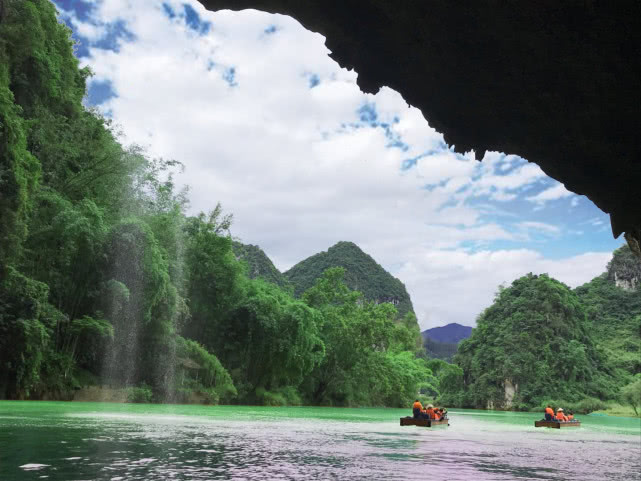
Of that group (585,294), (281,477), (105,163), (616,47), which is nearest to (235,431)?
(281,477)

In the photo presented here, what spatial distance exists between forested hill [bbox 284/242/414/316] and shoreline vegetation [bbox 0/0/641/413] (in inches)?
1639

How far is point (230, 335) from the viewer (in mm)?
29500

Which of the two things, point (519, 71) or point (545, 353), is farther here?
point (545, 353)

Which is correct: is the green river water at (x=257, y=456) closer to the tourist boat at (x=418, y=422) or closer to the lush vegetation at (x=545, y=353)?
the tourist boat at (x=418, y=422)

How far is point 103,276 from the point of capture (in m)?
20.8

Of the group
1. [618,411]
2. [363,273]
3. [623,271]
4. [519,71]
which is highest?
[363,273]

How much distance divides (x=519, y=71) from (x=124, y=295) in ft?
61.1

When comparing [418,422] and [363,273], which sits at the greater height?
[363,273]

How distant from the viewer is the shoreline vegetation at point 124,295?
17.8 metres

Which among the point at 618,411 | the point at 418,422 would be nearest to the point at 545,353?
the point at 618,411

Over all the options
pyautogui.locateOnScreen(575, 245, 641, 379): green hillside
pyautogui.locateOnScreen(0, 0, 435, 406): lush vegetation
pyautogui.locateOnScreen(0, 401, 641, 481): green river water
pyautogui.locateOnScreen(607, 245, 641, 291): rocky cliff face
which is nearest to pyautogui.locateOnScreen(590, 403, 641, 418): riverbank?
pyautogui.locateOnScreen(575, 245, 641, 379): green hillside

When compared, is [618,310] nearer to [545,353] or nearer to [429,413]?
[545,353]

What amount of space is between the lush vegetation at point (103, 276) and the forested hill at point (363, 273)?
50.9m

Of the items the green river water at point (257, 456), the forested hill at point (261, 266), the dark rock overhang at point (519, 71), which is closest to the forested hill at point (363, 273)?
the forested hill at point (261, 266)
